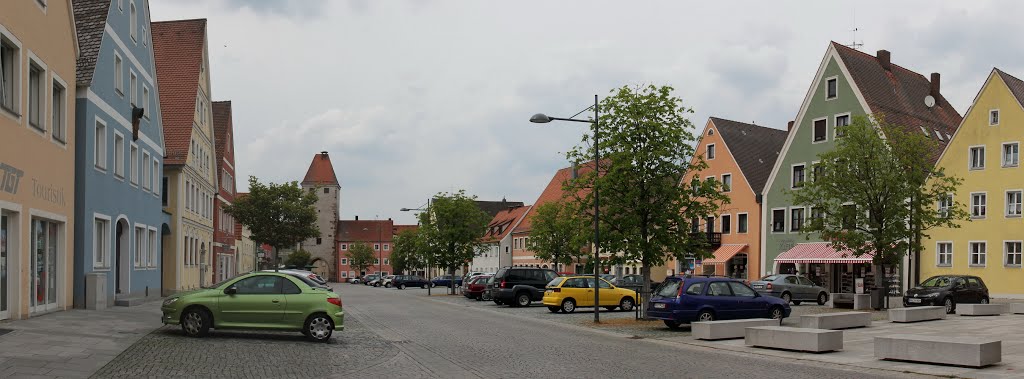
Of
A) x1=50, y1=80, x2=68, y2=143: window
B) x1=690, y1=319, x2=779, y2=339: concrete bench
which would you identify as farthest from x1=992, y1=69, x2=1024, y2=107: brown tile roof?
x1=50, y1=80, x2=68, y2=143: window

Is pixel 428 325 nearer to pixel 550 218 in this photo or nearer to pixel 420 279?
pixel 550 218

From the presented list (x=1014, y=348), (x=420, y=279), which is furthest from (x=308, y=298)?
(x=420, y=279)

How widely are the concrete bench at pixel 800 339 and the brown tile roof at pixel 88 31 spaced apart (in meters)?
19.3

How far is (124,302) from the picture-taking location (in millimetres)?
29406

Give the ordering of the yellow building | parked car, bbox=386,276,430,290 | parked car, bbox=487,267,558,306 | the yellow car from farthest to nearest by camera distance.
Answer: parked car, bbox=386,276,430,290 → the yellow building → parked car, bbox=487,267,558,306 → the yellow car

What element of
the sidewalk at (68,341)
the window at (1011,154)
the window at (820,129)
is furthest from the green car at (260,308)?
the window at (820,129)

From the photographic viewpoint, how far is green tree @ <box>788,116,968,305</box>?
33000mm

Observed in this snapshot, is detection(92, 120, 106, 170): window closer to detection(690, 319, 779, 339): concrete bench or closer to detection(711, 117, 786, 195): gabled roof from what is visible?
detection(690, 319, 779, 339): concrete bench

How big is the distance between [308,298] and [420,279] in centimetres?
6641

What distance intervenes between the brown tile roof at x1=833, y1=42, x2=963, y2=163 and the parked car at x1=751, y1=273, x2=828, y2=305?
13.6 meters

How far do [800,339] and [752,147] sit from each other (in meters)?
47.9

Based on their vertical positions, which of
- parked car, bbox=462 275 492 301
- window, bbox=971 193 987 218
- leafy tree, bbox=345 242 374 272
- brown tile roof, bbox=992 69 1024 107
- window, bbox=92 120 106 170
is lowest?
leafy tree, bbox=345 242 374 272

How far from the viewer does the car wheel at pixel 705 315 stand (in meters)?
24.2

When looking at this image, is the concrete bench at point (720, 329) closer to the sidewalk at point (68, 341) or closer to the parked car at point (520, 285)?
the sidewalk at point (68, 341)
